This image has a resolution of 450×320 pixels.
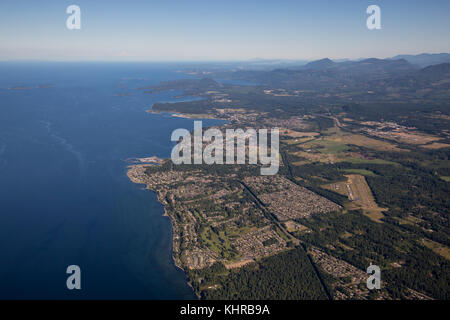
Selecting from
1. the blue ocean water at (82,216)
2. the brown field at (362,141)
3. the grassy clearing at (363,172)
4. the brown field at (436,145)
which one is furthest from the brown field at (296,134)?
the blue ocean water at (82,216)

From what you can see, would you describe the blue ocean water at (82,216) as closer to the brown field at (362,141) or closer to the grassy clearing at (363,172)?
the grassy clearing at (363,172)

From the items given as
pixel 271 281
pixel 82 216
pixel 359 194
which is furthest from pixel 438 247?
pixel 82 216

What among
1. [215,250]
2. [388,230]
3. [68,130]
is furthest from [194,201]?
[68,130]

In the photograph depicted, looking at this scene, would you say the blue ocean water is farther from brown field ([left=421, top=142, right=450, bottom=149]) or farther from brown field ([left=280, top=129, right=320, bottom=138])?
brown field ([left=421, top=142, right=450, bottom=149])

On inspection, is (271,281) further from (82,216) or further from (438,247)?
(82,216)

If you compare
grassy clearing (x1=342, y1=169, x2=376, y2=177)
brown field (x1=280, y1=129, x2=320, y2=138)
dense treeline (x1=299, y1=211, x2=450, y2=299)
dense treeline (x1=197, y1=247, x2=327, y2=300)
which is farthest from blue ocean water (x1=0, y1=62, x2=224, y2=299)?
grassy clearing (x1=342, y1=169, x2=376, y2=177)

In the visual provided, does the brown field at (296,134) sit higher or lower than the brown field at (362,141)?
higher
